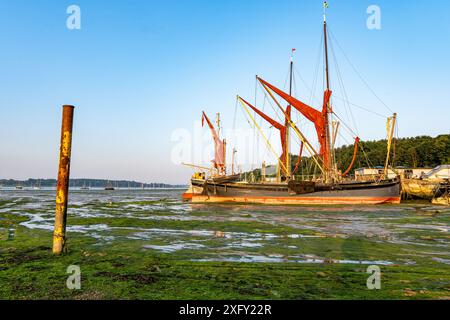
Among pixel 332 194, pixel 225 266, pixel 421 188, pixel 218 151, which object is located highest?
pixel 218 151

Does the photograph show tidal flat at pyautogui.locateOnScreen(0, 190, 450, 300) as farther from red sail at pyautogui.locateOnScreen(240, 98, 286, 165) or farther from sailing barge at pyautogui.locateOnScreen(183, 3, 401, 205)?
red sail at pyautogui.locateOnScreen(240, 98, 286, 165)

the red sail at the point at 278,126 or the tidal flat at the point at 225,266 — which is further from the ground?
the red sail at the point at 278,126

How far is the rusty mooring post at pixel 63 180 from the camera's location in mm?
10859

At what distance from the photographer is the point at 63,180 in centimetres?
1085

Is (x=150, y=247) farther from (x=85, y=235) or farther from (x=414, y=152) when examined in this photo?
(x=414, y=152)

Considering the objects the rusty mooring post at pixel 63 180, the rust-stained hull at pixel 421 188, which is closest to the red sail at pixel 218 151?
the rust-stained hull at pixel 421 188

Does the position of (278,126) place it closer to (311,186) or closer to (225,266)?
(311,186)

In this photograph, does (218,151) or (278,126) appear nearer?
(278,126)

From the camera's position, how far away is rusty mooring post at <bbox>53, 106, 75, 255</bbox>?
10.9 metres

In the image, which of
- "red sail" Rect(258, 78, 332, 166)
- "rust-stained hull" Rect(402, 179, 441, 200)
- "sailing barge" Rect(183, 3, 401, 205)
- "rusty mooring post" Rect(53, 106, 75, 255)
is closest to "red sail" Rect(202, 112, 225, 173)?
"sailing barge" Rect(183, 3, 401, 205)

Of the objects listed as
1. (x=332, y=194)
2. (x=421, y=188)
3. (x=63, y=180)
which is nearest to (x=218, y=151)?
(x=332, y=194)

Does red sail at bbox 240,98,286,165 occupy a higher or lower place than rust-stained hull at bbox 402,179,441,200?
higher

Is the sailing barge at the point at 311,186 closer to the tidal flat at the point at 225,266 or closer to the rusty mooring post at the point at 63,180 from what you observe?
the tidal flat at the point at 225,266
